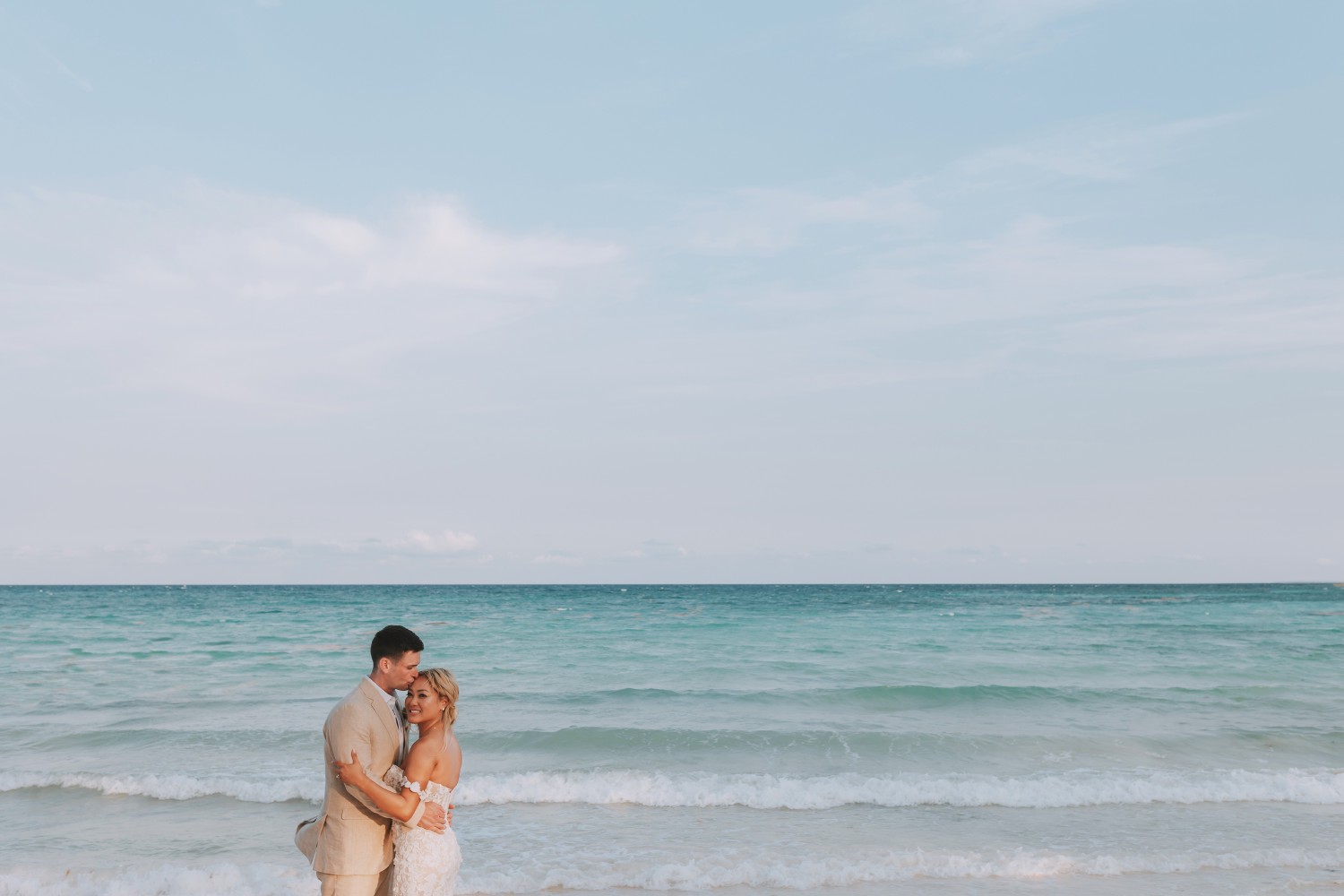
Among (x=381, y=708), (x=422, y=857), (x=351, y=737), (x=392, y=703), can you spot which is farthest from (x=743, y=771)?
(x=351, y=737)

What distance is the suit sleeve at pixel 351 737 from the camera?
14.4ft

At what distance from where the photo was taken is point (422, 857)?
4691 mm

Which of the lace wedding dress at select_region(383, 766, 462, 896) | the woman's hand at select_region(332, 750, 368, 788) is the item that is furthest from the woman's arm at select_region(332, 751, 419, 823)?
the lace wedding dress at select_region(383, 766, 462, 896)

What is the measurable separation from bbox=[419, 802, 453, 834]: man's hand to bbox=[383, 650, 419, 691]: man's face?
0.61 metres

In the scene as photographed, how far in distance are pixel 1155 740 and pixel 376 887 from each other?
1137cm

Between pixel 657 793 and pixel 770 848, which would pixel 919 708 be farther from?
pixel 770 848

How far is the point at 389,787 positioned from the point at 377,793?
0.19 m

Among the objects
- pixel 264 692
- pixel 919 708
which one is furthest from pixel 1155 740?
pixel 264 692

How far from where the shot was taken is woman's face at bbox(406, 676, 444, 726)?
468cm

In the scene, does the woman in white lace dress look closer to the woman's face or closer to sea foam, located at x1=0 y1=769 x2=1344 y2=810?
the woman's face

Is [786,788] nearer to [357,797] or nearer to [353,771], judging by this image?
[357,797]

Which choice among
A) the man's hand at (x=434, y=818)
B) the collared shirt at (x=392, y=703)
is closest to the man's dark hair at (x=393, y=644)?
the collared shirt at (x=392, y=703)

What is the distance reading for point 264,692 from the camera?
17.1 metres

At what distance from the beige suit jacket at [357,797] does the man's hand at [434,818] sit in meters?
0.08
